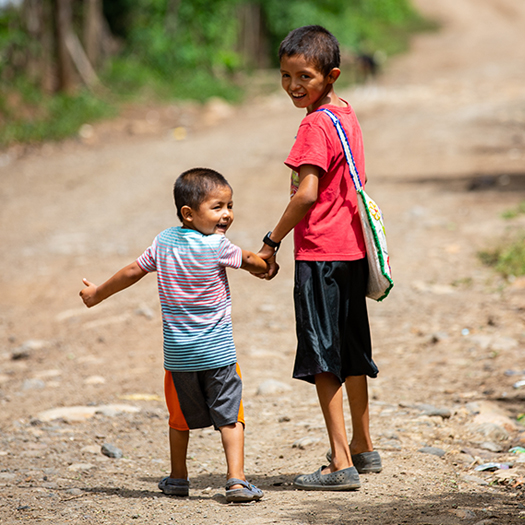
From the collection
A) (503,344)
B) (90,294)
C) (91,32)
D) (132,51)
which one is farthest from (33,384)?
(132,51)

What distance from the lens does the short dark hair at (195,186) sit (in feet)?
8.87

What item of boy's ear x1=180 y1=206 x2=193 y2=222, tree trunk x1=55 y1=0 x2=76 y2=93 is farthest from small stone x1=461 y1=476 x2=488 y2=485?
tree trunk x1=55 y1=0 x2=76 y2=93

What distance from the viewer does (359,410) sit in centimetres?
300

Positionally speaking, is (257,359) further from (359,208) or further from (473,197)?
(473,197)

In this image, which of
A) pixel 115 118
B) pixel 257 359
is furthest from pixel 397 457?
pixel 115 118

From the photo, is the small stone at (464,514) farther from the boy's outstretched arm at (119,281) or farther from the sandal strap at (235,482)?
the boy's outstretched arm at (119,281)

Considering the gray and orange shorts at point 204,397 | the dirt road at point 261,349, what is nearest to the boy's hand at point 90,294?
the gray and orange shorts at point 204,397

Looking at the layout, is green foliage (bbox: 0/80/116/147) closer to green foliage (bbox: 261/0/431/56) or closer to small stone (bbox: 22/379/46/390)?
small stone (bbox: 22/379/46/390)

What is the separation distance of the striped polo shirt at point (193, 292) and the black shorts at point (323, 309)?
277 mm

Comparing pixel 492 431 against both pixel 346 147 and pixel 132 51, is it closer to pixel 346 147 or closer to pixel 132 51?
pixel 346 147

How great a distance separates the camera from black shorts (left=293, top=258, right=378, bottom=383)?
2793mm

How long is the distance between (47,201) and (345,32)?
16.4 m

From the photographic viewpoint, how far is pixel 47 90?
1546 cm

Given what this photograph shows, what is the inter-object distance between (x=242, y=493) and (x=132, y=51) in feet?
57.5
